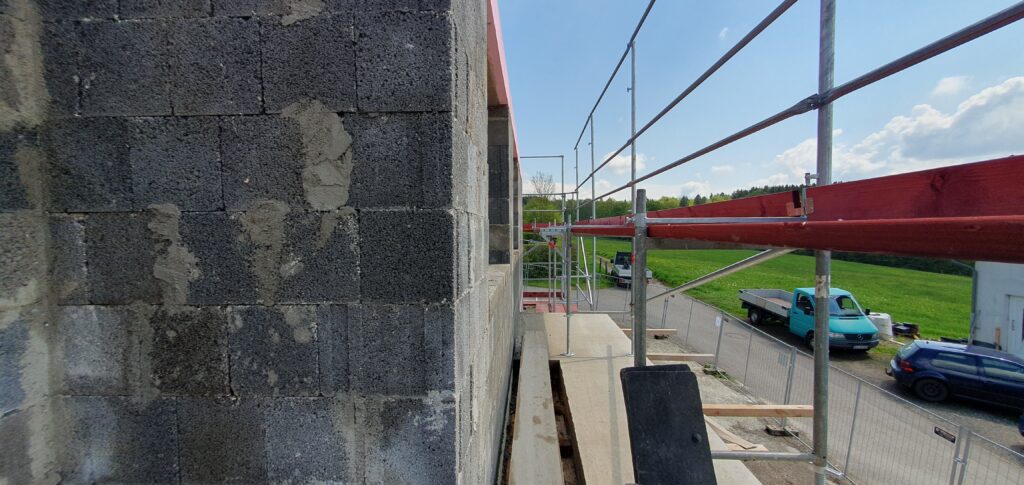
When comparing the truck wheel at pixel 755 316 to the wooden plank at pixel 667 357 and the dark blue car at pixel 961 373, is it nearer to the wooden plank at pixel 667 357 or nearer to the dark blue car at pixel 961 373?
the dark blue car at pixel 961 373

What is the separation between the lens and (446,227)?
1.42m

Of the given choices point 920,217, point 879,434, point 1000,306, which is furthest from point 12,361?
point 1000,306

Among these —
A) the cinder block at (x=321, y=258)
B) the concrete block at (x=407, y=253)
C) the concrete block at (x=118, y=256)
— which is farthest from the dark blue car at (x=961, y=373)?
the concrete block at (x=118, y=256)

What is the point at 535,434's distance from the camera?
3260 millimetres

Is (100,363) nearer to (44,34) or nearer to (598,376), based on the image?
(44,34)

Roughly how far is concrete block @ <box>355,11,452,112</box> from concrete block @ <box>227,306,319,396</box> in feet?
2.78

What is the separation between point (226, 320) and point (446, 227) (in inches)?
36.0

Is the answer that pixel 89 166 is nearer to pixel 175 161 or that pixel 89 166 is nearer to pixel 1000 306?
pixel 175 161

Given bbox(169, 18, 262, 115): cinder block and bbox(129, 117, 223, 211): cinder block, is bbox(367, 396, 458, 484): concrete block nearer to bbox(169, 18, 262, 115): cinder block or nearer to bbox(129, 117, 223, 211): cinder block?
bbox(129, 117, 223, 211): cinder block

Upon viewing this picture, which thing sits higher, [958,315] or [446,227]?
[446,227]

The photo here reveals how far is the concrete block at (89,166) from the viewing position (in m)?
1.42

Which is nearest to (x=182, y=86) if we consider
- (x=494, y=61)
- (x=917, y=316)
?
(x=494, y=61)

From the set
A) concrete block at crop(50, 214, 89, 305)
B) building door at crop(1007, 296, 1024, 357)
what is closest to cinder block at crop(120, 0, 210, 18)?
concrete block at crop(50, 214, 89, 305)

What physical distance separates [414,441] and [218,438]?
2.49 ft
